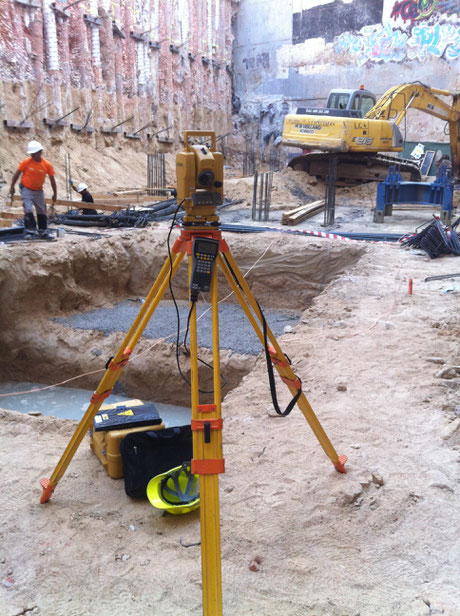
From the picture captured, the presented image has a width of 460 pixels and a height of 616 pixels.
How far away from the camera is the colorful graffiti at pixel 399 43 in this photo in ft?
68.7

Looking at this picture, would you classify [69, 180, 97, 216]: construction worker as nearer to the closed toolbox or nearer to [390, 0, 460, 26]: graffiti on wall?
the closed toolbox

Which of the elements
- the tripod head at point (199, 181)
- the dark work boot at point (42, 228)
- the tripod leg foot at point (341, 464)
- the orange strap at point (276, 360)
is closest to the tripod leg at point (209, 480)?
the tripod head at point (199, 181)

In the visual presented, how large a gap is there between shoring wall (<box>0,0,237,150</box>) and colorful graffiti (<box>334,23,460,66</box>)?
629cm

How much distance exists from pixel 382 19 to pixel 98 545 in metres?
25.0

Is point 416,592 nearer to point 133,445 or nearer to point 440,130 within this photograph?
point 133,445

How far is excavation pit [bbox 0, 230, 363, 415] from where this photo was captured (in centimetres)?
762

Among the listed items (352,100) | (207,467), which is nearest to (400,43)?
(352,100)

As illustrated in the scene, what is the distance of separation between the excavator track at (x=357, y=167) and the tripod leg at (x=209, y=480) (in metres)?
12.6

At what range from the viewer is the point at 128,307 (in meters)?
9.72

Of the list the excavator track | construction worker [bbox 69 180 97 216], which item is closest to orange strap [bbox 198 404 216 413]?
construction worker [bbox 69 180 97 216]

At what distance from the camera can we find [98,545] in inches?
114

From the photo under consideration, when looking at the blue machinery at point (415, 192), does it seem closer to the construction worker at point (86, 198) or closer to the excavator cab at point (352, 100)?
the excavator cab at point (352, 100)

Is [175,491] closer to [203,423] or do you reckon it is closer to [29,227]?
[203,423]

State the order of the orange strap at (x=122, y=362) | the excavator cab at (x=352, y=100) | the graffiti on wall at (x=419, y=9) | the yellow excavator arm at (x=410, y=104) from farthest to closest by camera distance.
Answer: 1. the graffiti on wall at (x=419, y=9)
2. the excavator cab at (x=352, y=100)
3. the yellow excavator arm at (x=410, y=104)
4. the orange strap at (x=122, y=362)
